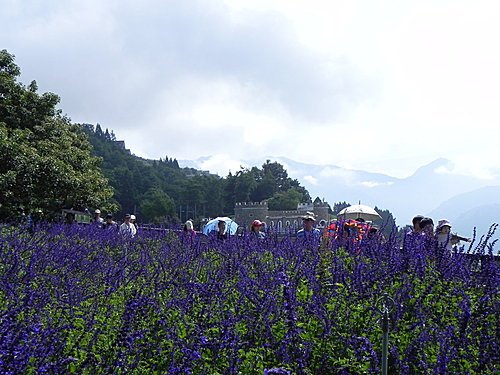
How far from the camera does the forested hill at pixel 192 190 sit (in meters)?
102

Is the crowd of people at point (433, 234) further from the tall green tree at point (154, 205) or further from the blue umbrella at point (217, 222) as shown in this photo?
the tall green tree at point (154, 205)

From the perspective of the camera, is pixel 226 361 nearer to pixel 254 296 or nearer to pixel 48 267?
pixel 254 296

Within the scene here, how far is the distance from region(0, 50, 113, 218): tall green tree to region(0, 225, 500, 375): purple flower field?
9.08 meters

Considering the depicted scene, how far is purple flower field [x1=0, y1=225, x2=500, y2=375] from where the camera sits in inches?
126

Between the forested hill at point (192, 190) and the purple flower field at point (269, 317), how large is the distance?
93060 millimetres

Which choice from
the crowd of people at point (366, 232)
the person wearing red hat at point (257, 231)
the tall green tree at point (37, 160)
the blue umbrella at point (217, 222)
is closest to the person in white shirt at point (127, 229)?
the blue umbrella at point (217, 222)

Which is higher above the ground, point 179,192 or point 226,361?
point 179,192

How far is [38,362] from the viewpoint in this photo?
296 cm

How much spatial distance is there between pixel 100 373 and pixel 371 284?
84.5 inches

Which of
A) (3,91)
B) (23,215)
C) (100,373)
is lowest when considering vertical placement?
(100,373)

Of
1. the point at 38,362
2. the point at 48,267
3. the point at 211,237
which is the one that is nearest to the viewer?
the point at 38,362

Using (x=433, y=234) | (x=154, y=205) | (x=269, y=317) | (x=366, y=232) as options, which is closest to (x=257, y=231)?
(x=366, y=232)

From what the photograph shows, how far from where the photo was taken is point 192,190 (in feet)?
372

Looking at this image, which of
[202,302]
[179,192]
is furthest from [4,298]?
[179,192]
